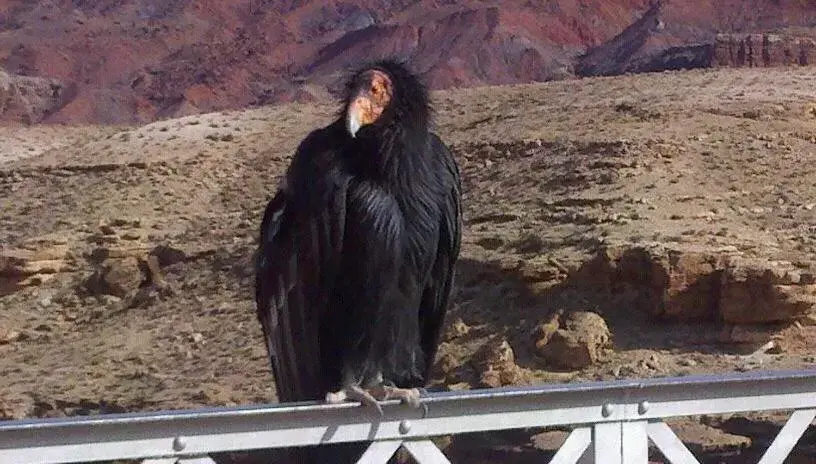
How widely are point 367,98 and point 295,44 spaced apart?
63257 mm

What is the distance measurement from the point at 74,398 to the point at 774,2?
1784 inches

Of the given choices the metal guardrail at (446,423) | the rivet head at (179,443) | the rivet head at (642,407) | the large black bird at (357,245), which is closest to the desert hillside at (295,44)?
the large black bird at (357,245)

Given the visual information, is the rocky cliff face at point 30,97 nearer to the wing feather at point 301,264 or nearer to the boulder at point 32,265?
the boulder at point 32,265

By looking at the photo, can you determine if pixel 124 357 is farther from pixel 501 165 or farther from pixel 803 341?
pixel 803 341

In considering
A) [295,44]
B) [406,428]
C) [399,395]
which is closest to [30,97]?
[295,44]

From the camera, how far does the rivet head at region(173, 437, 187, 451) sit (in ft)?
13.9

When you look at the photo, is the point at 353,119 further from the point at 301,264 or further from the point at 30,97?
the point at 30,97

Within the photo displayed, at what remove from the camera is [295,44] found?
225 ft

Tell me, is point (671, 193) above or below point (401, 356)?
below

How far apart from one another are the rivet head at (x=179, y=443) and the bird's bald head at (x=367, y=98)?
1.78m

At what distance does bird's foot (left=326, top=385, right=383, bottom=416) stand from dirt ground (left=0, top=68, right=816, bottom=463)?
18.6 feet

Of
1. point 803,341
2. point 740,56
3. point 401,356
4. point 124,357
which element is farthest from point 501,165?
point 740,56

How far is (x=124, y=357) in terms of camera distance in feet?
59.1

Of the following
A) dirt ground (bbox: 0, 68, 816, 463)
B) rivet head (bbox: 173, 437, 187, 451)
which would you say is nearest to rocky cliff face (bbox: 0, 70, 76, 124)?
dirt ground (bbox: 0, 68, 816, 463)
